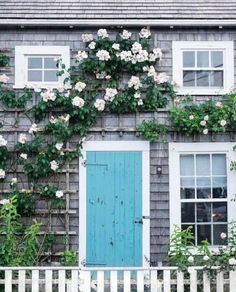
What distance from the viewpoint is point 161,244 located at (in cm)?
955

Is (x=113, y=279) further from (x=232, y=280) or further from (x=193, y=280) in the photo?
(x=232, y=280)

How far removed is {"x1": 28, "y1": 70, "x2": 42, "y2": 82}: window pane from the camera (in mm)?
9859

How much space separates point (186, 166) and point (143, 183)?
0.84m

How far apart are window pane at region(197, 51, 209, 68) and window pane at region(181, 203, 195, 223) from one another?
100 inches

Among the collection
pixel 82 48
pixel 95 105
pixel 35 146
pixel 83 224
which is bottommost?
pixel 83 224

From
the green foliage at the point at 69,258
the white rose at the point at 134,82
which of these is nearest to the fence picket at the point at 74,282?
the green foliage at the point at 69,258

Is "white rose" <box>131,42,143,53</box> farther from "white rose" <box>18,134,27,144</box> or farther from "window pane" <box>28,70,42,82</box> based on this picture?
"white rose" <box>18,134,27,144</box>

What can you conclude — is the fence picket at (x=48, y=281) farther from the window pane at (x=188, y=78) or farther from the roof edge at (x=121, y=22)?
the roof edge at (x=121, y=22)

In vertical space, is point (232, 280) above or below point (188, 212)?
below

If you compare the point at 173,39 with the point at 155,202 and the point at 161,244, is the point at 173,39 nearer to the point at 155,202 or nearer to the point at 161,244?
the point at 155,202

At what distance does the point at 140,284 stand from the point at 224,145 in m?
3.96

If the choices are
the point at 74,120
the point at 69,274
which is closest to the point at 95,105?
the point at 74,120

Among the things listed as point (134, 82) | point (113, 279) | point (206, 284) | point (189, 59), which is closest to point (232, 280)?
point (206, 284)

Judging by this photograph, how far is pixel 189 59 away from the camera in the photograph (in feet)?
32.5
